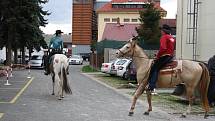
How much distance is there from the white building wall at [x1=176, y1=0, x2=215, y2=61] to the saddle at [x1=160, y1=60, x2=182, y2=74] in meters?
10.9

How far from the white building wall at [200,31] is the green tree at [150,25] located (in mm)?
32864

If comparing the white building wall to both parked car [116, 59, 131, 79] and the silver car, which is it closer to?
parked car [116, 59, 131, 79]

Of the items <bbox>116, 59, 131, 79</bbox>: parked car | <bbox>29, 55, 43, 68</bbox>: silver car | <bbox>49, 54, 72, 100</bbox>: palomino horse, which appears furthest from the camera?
<bbox>29, 55, 43, 68</bbox>: silver car

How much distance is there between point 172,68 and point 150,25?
51358 mm

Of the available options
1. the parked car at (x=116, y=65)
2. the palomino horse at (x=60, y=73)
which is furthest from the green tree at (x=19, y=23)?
the palomino horse at (x=60, y=73)

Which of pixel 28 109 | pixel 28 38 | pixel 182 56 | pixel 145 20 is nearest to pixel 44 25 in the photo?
pixel 28 38

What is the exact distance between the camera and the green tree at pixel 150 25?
63.6 meters

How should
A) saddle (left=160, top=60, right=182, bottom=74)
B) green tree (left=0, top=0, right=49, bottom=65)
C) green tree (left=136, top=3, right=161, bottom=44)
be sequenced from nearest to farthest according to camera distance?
1. saddle (left=160, top=60, right=182, bottom=74)
2. green tree (left=0, top=0, right=49, bottom=65)
3. green tree (left=136, top=3, right=161, bottom=44)

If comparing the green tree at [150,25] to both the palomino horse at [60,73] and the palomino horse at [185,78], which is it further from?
the palomino horse at [185,78]

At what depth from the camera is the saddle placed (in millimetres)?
14250

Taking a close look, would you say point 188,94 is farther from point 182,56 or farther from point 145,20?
point 145,20

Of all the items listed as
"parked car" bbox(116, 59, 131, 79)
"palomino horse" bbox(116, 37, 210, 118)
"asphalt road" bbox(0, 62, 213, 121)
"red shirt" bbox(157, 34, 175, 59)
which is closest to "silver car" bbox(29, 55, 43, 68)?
"parked car" bbox(116, 59, 131, 79)

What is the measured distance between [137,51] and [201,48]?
12.8 meters

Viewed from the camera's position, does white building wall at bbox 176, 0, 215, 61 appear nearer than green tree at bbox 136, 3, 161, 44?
Yes
